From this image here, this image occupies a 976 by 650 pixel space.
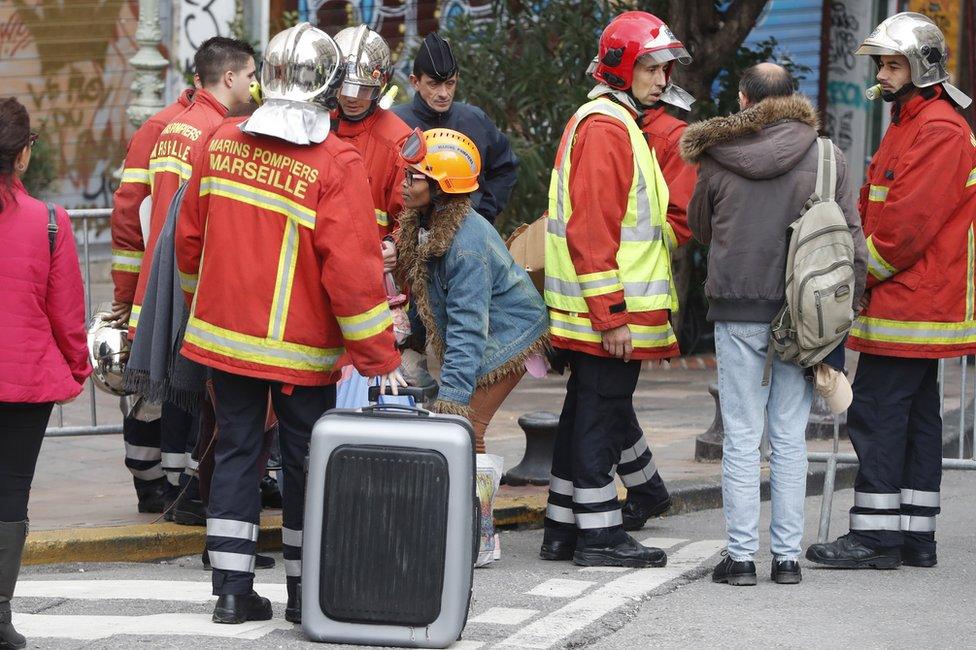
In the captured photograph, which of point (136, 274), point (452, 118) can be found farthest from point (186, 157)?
point (452, 118)

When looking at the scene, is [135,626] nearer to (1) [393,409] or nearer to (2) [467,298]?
(1) [393,409]

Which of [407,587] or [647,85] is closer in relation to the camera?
[407,587]

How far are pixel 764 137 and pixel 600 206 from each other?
682 millimetres

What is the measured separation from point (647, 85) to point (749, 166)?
705 mm

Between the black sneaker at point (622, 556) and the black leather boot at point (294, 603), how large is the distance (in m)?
1.48

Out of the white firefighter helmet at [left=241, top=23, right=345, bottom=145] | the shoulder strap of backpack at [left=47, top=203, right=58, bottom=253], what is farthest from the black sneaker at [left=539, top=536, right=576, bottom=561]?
the shoulder strap of backpack at [left=47, top=203, right=58, bottom=253]

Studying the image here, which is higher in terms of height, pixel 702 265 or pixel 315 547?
pixel 702 265

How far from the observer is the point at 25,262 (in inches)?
202

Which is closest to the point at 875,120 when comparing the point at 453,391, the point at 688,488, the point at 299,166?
the point at 688,488

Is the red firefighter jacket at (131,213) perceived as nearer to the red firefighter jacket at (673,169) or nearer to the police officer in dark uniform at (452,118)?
the police officer in dark uniform at (452,118)

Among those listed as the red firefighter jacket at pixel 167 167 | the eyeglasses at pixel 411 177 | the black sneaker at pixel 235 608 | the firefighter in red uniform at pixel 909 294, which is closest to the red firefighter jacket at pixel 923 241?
the firefighter in red uniform at pixel 909 294

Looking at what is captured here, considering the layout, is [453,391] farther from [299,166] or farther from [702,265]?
[702,265]

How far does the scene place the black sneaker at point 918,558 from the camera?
6.55 metres

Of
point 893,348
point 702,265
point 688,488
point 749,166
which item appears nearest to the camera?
point 749,166
